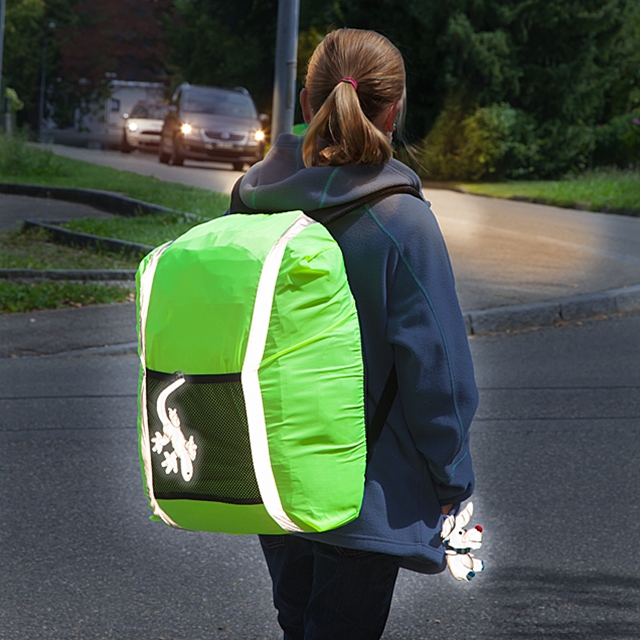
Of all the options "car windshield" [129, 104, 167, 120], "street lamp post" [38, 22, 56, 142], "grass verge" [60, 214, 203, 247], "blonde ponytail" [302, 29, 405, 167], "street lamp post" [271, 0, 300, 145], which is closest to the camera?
"blonde ponytail" [302, 29, 405, 167]

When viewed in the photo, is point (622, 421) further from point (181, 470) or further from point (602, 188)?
point (602, 188)

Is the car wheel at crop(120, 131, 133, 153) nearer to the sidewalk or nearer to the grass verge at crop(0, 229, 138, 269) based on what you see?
the sidewalk

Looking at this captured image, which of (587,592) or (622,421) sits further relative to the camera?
(622,421)

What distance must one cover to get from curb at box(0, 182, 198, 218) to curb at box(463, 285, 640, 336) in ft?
18.1

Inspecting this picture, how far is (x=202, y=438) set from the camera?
6.36 ft

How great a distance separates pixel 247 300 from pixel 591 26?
26.6 metres

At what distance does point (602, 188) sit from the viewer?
2100 cm

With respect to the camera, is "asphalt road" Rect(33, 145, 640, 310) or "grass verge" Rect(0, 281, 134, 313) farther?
"asphalt road" Rect(33, 145, 640, 310)

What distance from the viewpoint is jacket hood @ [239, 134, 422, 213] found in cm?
199

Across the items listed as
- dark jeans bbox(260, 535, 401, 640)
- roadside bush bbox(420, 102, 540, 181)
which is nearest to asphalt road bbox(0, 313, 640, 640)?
dark jeans bbox(260, 535, 401, 640)

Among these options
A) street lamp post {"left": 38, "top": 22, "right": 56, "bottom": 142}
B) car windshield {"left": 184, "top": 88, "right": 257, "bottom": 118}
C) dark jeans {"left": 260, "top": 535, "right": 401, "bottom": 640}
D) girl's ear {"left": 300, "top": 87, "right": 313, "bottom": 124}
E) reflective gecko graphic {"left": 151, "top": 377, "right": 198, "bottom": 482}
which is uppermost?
girl's ear {"left": 300, "top": 87, "right": 313, "bottom": 124}

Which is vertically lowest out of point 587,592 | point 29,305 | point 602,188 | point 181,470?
point 602,188

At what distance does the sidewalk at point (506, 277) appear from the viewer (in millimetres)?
7566

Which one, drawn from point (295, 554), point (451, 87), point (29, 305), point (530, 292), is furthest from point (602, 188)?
point (295, 554)
